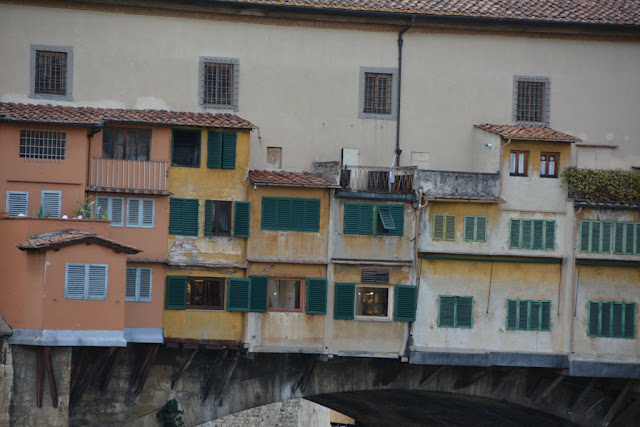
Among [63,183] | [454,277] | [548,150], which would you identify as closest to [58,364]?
[63,183]

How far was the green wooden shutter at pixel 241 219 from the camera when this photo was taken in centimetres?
4984

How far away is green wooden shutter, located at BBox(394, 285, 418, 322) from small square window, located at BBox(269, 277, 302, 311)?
9.25 ft

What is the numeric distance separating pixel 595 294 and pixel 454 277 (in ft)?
14.1

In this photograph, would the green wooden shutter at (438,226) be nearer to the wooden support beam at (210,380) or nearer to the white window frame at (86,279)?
the wooden support beam at (210,380)

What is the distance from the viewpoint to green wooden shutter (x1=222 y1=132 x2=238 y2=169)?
49906 millimetres

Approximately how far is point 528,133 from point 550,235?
→ 10.1 ft

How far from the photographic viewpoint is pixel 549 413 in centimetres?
5462

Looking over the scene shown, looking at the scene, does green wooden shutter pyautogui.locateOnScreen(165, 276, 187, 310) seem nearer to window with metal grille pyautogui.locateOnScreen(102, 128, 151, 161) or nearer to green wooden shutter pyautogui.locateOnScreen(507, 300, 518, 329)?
window with metal grille pyautogui.locateOnScreen(102, 128, 151, 161)

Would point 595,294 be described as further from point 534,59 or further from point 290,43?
point 290,43

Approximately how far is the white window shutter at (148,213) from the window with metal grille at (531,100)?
11768 mm

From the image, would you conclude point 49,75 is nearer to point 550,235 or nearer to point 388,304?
point 388,304

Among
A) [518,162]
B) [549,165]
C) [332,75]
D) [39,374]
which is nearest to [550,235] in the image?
[549,165]

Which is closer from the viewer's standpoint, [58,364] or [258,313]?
[58,364]

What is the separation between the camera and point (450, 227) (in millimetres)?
51188
